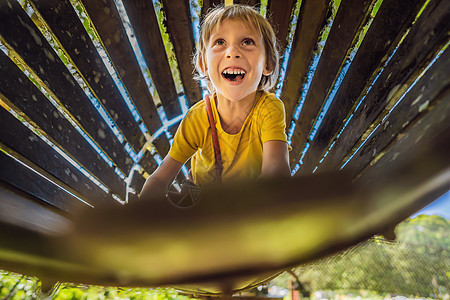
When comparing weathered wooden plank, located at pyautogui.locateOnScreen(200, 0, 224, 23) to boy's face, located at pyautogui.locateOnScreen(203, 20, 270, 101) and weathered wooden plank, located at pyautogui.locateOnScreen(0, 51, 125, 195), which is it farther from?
weathered wooden plank, located at pyautogui.locateOnScreen(0, 51, 125, 195)

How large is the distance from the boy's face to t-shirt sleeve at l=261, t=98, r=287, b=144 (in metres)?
0.08

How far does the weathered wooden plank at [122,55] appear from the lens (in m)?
1.09

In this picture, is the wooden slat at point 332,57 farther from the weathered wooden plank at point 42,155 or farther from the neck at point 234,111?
the weathered wooden plank at point 42,155

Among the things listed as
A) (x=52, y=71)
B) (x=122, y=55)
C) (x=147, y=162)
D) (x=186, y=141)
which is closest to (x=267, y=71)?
(x=186, y=141)

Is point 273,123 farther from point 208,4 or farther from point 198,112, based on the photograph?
point 208,4

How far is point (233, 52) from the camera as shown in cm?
94

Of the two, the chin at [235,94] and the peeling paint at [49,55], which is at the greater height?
the peeling paint at [49,55]

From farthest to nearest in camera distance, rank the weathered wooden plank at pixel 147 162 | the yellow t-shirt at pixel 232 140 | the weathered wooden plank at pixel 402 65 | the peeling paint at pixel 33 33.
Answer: the weathered wooden plank at pixel 147 162 → the yellow t-shirt at pixel 232 140 → the peeling paint at pixel 33 33 → the weathered wooden plank at pixel 402 65

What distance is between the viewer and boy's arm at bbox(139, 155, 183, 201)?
100 cm

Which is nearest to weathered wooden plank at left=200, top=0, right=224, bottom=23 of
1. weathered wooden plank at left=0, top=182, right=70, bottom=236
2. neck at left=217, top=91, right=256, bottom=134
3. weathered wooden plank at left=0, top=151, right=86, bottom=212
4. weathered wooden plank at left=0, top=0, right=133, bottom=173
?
neck at left=217, top=91, right=256, bottom=134

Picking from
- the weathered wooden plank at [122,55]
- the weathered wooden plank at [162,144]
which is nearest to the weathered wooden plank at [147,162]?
the weathered wooden plank at [162,144]

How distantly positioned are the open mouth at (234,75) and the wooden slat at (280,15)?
0.41m

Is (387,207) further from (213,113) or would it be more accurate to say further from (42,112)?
(42,112)

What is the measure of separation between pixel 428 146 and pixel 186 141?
3.02 feet
